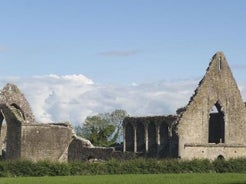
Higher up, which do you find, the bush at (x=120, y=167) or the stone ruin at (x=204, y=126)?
the stone ruin at (x=204, y=126)

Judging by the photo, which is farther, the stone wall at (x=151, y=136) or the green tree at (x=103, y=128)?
the green tree at (x=103, y=128)

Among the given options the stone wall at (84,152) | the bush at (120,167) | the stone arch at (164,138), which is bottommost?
the bush at (120,167)

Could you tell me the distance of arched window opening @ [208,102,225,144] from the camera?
52062mm

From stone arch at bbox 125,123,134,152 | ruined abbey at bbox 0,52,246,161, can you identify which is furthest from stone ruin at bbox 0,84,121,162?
stone arch at bbox 125,123,134,152

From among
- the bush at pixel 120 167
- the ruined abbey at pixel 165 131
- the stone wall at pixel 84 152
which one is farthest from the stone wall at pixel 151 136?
the bush at pixel 120 167

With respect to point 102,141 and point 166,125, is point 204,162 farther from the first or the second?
point 102,141

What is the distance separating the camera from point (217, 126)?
175 ft

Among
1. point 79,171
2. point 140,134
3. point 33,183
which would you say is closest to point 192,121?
point 140,134

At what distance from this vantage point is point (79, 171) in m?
41.6

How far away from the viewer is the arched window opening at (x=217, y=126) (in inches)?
2050

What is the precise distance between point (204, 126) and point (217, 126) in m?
3.67

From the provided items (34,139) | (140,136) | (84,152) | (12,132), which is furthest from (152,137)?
(12,132)

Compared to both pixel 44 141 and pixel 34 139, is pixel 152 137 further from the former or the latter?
pixel 34 139

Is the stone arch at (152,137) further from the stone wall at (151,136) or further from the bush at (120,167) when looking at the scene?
the bush at (120,167)
